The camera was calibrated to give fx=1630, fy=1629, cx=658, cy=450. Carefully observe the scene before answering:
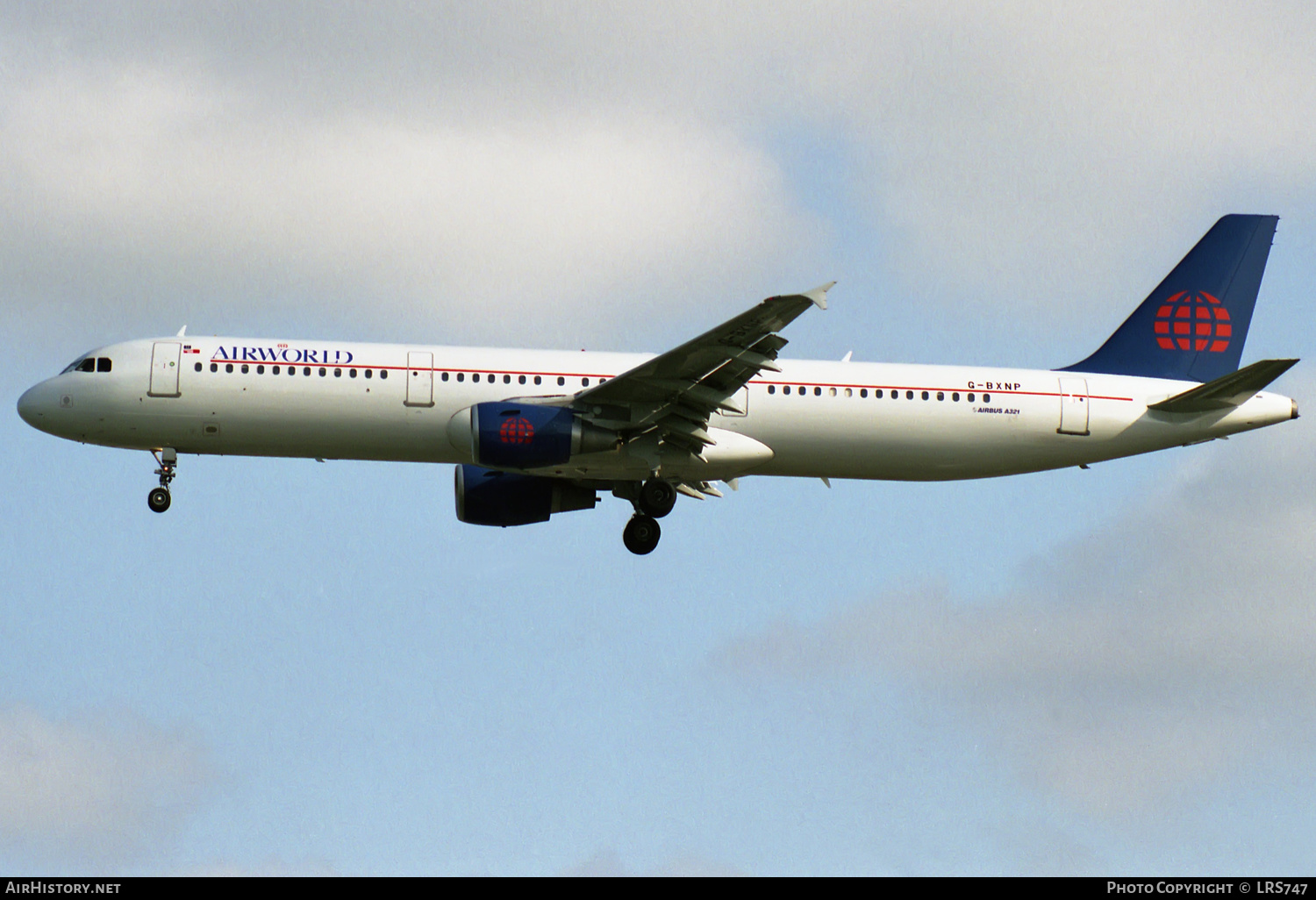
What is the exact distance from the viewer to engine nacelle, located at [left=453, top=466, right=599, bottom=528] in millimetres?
42031

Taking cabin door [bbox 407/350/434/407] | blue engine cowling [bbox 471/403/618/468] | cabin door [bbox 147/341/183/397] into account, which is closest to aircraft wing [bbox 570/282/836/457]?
blue engine cowling [bbox 471/403/618/468]

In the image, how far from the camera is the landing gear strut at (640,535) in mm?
40688

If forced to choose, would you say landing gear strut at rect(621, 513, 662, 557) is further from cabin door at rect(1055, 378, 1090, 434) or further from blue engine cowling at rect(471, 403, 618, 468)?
cabin door at rect(1055, 378, 1090, 434)

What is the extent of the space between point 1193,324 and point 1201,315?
440 mm

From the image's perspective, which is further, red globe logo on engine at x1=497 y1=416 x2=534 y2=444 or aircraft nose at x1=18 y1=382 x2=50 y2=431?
aircraft nose at x1=18 y1=382 x2=50 y2=431

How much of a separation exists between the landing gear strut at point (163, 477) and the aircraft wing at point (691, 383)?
9.79m

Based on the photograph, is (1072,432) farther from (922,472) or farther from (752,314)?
(752,314)

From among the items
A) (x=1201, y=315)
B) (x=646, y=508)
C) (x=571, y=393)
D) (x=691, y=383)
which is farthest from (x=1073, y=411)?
(x=571, y=393)

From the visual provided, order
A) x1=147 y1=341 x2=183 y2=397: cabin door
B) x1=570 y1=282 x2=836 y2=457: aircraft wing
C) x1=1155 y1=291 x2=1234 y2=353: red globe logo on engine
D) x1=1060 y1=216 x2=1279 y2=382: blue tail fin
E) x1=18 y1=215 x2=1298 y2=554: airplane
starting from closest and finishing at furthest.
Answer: x1=570 y1=282 x2=836 y2=457: aircraft wing → x1=18 y1=215 x2=1298 y2=554: airplane → x1=147 y1=341 x2=183 y2=397: cabin door → x1=1060 y1=216 x2=1279 y2=382: blue tail fin → x1=1155 y1=291 x2=1234 y2=353: red globe logo on engine

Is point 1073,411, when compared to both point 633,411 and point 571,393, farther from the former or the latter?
point 571,393

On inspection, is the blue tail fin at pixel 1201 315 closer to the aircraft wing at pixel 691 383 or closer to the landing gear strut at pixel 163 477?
the aircraft wing at pixel 691 383

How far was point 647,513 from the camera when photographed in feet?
134
